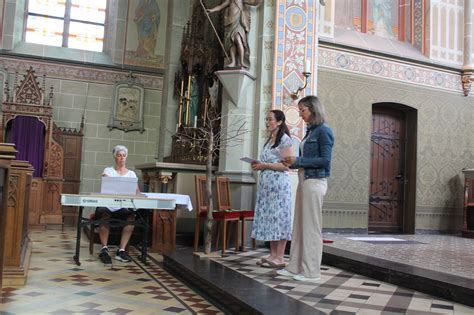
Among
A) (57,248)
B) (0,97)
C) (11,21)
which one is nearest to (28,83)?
(0,97)

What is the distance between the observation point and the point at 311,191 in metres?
3.92

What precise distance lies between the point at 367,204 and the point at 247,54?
138 inches

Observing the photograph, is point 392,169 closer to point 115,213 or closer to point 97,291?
point 115,213

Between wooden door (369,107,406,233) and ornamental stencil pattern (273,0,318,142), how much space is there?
2600 mm

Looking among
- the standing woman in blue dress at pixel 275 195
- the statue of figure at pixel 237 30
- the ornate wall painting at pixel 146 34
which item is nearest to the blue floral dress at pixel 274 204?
the standing woman in blue dress at pixel 275 195

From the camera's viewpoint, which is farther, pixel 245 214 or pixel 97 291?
pixel 245 214

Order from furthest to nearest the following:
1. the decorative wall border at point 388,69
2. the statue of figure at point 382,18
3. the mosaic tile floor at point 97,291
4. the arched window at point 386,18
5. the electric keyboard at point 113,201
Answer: the statue of figure at point 382,18 < the arched window at point 386,18 < the decorative wall border at point 388,69 < the electric keyboard at point 113,201 < the mosaic tile floor at point 97,291

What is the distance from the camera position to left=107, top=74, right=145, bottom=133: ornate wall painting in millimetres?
9789

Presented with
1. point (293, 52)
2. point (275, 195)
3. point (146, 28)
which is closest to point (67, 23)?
point (146, 28)

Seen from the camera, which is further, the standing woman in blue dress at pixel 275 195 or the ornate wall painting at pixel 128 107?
the ornate wall painting at pixel 128 107

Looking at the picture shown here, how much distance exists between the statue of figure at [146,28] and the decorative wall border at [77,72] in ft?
1.77

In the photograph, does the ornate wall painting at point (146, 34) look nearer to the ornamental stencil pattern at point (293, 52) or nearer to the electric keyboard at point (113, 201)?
the ornamental stencil pattern at point (293, 52)

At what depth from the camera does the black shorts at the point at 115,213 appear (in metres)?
5.25

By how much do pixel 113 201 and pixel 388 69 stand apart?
6.06 meters
